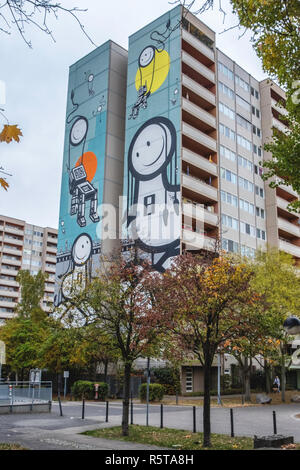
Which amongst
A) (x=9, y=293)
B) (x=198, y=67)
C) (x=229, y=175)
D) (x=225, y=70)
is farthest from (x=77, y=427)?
(x=9, y=293)

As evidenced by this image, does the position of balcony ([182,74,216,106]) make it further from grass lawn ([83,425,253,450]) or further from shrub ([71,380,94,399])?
grass lawn ([83,425,253,450])

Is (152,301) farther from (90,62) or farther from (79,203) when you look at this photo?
(90,62)

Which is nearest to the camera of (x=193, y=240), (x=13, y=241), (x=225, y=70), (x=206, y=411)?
(x=206, y=411)

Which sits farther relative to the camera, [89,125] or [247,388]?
[89,125]

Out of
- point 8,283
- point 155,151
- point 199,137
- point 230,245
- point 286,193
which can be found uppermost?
point 199,137

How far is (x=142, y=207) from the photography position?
47656 millimetres

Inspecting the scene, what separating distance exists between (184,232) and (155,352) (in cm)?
2698

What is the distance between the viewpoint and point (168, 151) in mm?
46531

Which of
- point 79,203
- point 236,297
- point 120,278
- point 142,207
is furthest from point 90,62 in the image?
point 236,297

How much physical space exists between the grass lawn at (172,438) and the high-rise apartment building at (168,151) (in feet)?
87.6

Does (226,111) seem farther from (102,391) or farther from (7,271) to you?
(7,271)

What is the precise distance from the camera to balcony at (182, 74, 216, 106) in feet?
158

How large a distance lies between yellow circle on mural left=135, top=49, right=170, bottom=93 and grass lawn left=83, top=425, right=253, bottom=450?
4008 cm

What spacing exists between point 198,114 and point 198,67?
5.74 m
